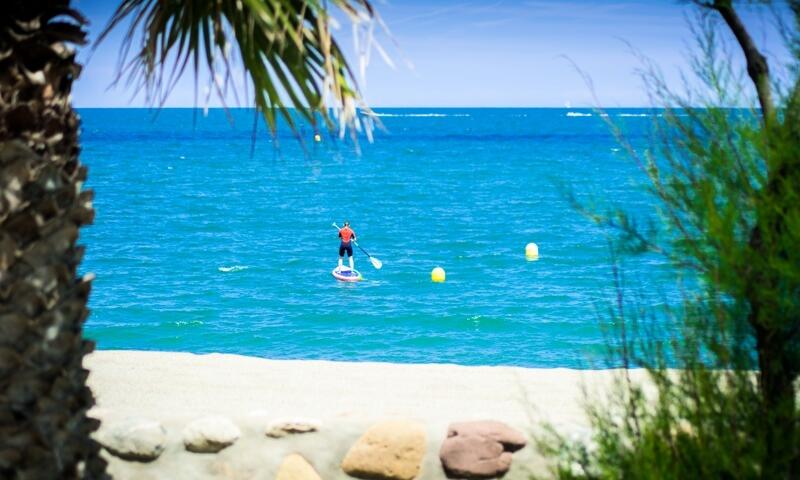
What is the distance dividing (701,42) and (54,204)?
278 centimetres

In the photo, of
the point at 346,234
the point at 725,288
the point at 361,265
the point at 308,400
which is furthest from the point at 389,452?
the point at 361,265

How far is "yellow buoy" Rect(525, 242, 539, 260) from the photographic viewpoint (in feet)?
→ 95.3

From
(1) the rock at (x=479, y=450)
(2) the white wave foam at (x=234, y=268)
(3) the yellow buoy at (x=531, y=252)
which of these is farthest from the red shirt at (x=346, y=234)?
(1) the rock at (x=479, y=450)

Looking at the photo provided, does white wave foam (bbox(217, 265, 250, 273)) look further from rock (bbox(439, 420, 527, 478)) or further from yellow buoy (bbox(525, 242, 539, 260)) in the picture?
rock (bbox(439, 420, 527, 478))

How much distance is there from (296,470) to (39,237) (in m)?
2.41

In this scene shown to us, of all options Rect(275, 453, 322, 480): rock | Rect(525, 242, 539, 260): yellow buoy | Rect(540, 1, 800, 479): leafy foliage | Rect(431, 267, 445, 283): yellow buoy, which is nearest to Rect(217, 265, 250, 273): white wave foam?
Rect(431, 267, 445, 283): yellow buoy

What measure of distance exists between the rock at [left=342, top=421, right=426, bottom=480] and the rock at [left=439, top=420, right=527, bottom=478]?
0.48 feet

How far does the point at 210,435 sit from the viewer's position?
5086mm

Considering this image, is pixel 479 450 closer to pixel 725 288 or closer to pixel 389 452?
pixel 389 452

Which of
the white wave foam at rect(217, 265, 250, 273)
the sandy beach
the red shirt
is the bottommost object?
the white wave foam at rect(217, 265, 250, 273)

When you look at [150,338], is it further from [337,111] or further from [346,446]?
[337,111]

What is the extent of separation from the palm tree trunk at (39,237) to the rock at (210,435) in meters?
1.74

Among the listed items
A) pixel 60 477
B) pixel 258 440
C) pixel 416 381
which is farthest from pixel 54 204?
pixel 416 381

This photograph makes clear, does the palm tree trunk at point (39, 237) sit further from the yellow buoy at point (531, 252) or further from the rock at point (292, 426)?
the yellow buoy at point (531, 252)
